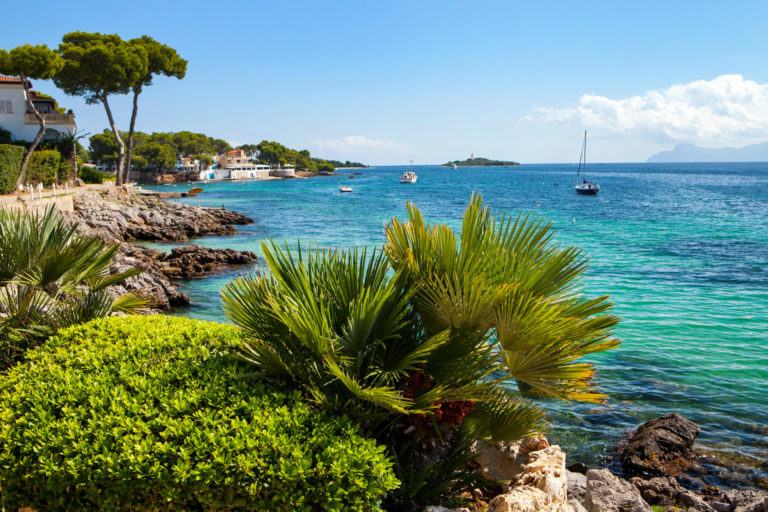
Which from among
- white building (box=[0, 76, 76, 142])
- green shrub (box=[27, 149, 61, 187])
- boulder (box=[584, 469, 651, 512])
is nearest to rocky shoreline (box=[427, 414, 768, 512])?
boulder (box=[584, 469, 651, 512])

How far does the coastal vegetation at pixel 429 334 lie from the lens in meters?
4.00

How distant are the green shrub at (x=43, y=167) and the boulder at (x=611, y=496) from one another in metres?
38.1

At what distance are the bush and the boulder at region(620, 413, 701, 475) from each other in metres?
5.30

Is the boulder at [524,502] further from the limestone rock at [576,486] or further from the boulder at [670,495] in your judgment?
the boulder at [670,495]

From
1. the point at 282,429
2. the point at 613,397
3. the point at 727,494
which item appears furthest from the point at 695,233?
the point at 282,429

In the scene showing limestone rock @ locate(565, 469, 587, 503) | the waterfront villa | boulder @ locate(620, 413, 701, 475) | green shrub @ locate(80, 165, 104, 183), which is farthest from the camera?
the waterfront villa

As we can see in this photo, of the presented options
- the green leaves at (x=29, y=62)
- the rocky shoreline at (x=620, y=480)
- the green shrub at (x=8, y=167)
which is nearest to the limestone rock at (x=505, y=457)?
the rocky shoreline at (x=620, y=480)

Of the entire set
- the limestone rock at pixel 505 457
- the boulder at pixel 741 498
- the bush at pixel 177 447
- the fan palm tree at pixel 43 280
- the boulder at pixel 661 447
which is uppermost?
the fan palm tree at pixel 43 280

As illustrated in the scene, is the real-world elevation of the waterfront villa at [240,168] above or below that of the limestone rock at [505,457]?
above

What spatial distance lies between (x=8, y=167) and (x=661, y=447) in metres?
33.6

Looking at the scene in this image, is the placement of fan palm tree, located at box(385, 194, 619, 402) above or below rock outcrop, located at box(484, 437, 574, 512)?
above

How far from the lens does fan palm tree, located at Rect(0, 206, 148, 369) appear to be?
6164mm

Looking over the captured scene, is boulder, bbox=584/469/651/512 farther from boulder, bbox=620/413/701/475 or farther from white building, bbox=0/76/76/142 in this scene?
white building, bbox=0/76/76/142

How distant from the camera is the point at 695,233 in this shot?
3297cm
